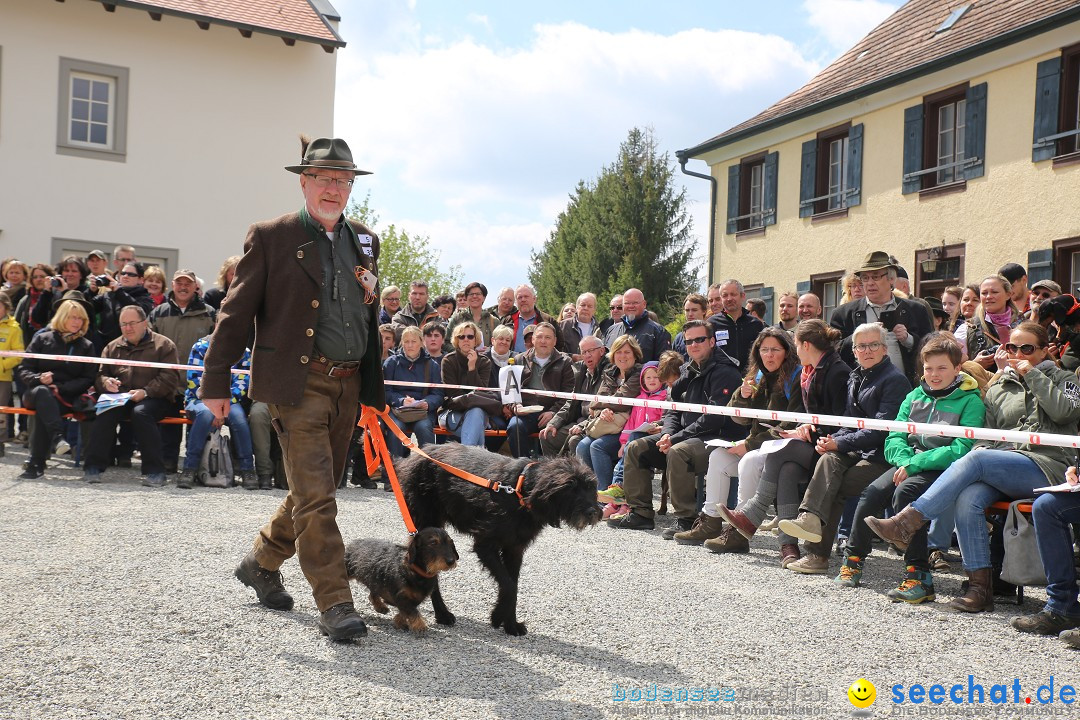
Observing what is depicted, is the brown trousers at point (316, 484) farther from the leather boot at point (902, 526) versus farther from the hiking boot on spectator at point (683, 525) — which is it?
the hiking boot on spectator at point (683, 525)

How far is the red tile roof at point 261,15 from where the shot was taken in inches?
824

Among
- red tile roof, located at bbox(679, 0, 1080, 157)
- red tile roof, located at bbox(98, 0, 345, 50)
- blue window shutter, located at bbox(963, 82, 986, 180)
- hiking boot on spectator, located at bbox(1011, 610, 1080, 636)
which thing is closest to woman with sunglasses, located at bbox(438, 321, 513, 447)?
hiking boot on spectator, located at bbox(1011, 610, 1080, 636)

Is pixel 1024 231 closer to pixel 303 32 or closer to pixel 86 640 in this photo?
pixel 303 32

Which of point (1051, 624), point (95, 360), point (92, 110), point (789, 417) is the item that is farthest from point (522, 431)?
point (92, 110)

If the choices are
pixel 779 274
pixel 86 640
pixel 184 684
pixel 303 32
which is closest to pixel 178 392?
pixel 86 640

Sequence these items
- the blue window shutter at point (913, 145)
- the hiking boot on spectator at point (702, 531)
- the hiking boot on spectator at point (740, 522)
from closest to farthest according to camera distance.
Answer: the hiking boot on spectator at point (740, 522)
the hiking boot on spectator at point (702, 531)
the blue window shutter at point (913, 145)

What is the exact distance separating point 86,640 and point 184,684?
905 millimetres

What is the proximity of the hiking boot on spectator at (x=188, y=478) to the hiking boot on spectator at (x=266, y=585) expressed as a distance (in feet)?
17.5

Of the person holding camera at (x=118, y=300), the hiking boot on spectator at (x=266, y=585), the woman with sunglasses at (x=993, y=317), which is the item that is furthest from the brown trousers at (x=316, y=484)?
the person holding camera at (x=118, y=300)

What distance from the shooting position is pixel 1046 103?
16453 mm

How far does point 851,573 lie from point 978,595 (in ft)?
2.91

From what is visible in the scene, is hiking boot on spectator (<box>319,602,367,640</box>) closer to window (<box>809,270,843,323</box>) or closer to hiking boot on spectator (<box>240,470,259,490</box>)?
hiking boot on spectator (<box>240,470,259,490</box>)

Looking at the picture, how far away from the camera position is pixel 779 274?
2291 cm

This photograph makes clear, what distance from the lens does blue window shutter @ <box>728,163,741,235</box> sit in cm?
2438
